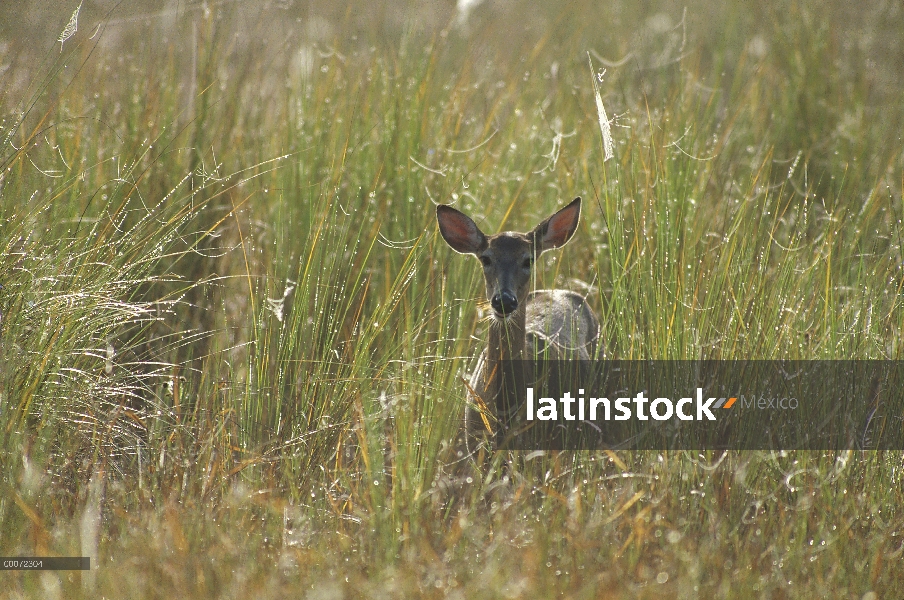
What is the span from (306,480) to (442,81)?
3.11 metres

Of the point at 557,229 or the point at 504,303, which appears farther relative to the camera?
the point at 557,229

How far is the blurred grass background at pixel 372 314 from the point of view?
10.5 feet

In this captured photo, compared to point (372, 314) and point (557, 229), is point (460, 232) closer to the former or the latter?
point (557, 229)

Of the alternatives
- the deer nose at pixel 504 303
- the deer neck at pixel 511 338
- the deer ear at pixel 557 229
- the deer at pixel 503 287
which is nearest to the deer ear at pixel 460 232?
the deer at pixel 503 287

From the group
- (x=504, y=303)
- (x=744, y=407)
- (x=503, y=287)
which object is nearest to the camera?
(x=744, y=407)

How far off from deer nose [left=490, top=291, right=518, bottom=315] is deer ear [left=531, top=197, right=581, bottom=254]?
1.31 ft

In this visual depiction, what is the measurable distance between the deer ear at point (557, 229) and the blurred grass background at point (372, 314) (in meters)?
0.24

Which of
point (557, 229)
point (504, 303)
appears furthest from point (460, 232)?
point (504, 303)

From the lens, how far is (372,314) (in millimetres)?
4211

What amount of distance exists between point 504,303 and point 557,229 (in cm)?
61

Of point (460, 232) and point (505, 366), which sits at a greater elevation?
point (460, 232)

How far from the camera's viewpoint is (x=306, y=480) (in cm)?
367

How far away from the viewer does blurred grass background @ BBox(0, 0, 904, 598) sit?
3.20 m

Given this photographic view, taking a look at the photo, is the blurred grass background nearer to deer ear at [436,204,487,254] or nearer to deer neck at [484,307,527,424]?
deer ear at [436,204,487,254]
